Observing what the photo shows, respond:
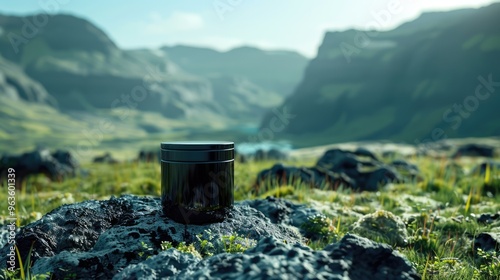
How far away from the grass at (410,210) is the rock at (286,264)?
0.62m

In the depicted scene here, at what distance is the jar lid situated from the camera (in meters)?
5.46

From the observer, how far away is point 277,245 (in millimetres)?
4301

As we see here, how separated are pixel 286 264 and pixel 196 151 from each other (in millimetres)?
2105

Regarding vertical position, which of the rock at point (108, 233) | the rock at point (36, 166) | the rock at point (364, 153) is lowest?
the rock at point (36, 166)

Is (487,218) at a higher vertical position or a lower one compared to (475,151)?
higher

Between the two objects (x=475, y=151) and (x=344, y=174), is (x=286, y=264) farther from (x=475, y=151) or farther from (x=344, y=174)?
(x=475, y=151)

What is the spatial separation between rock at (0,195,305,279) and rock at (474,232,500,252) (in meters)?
2.98

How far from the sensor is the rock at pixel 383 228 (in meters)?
7.17

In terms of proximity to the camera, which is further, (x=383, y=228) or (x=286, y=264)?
(x=383, y=228)

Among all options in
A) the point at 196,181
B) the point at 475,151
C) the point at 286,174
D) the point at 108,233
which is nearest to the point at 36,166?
the point at 286,174

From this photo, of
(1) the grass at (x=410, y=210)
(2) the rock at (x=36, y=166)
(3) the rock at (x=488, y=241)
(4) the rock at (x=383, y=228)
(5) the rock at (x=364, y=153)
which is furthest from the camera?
(2) the rock at (x=36, y=166)

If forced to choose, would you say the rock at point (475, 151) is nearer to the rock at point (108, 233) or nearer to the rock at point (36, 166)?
the rock at point (36, 166)

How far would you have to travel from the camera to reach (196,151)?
17.9ft

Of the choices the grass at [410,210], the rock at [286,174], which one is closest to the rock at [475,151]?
the grass at [410,210]
